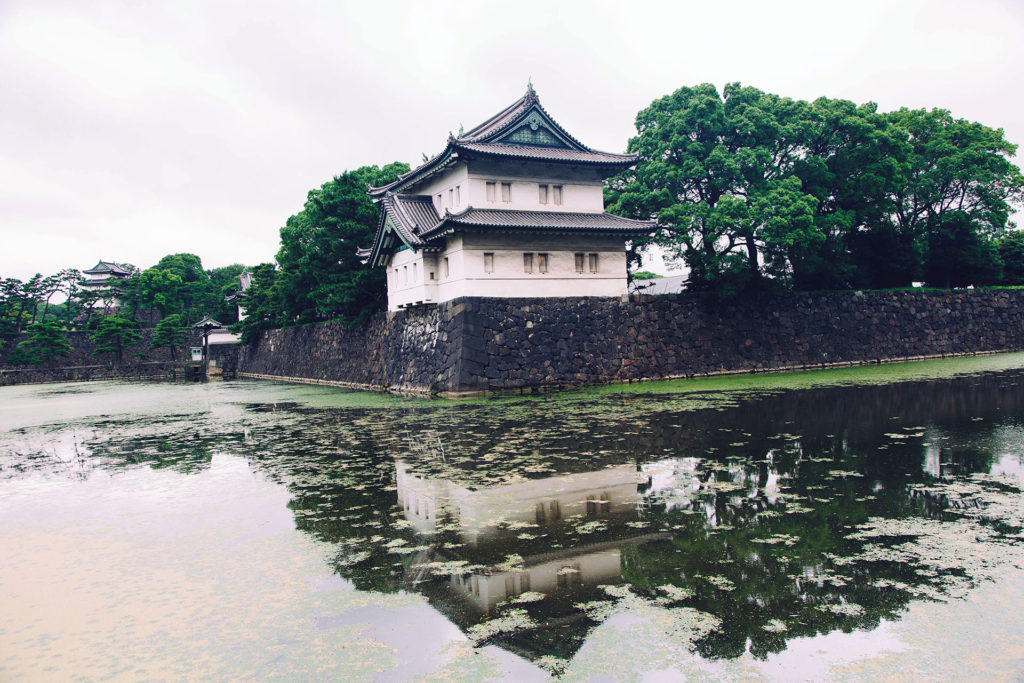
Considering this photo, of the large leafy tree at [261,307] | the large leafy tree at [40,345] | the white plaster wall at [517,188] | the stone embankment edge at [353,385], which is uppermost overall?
the white plaster wall at [517,188]

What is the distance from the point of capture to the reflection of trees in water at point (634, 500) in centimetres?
399

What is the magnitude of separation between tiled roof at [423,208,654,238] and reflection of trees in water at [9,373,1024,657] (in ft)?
24.8

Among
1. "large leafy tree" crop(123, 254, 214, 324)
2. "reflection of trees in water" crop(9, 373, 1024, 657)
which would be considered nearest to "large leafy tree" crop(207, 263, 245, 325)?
"large leafy tree" crop(123, 254, 214, 324)

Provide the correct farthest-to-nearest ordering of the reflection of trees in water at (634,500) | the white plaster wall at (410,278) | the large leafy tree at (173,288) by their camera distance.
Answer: the large leafy tree at (173,288), the white plaster wall at (410,278), the reflection of trees in water at (634,500)

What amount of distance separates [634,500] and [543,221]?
1447 centimetres

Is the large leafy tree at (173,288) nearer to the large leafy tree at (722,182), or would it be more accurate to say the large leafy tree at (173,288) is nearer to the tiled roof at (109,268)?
the tiled roof at (109,268)

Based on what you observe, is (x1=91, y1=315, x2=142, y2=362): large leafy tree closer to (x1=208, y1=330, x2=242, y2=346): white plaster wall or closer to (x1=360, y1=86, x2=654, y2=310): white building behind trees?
(x1=208, y1=330, x2=242, y2=346): white plaster wall

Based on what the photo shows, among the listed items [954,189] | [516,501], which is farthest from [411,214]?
[954,189]

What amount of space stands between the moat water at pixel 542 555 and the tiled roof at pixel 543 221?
30.6 feet

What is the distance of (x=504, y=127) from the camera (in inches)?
800

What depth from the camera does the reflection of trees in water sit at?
3.99m

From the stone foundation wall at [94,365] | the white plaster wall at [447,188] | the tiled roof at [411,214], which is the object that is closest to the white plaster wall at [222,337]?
the stone foundation wall at [94,365]

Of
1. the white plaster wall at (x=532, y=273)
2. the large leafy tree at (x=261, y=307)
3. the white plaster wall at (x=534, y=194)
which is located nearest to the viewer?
the white plaster wall at (x=532, y=273)

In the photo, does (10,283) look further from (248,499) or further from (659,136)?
(248,499)
